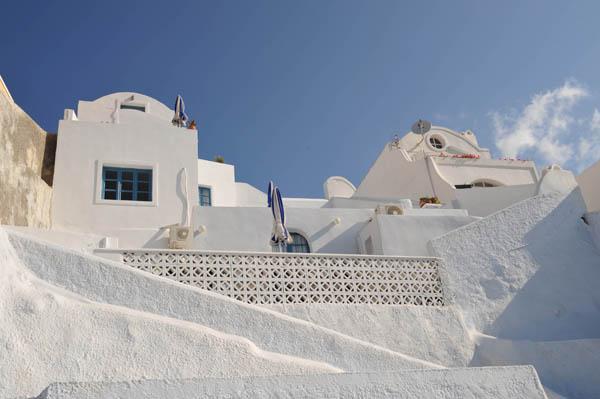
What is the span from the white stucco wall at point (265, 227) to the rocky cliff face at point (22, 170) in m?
3.29

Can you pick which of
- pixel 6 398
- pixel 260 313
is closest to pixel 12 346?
pixel 6 398

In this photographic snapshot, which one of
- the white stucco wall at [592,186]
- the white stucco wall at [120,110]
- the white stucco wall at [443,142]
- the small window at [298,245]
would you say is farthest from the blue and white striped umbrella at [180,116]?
the white stucco wall at [592,186]

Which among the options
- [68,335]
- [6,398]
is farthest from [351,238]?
[6,398]

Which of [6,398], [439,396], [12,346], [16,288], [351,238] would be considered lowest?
[439,396]

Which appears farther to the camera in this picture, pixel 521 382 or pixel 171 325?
pixel 171 325

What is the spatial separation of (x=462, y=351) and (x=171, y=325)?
5529 mm

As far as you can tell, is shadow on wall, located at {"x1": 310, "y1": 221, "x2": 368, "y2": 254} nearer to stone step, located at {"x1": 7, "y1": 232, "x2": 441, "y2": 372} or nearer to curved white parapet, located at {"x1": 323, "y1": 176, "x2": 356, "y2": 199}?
stone step, located at {"x1": 7, "y1": 232, "x2": 441, "y2": 372}

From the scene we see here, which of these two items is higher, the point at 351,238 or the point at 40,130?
the point at 40,130

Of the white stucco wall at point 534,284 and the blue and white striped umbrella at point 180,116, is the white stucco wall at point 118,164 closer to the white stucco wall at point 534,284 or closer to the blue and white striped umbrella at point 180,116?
the blue and white striped umbrella at point 180,116

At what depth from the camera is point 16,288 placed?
22.5ft

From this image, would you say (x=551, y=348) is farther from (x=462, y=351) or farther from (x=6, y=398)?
(x=6, y=398)

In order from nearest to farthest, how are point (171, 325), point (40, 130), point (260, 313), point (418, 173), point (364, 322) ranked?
point (171, 325) → point (260, 313) → point (364, 322) → point (40, 130) → point (418, 173)

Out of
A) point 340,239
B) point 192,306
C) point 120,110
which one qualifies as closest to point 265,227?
point 340,239

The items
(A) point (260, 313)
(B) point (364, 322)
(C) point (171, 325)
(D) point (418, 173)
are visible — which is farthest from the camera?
(D) point (418, 173)
